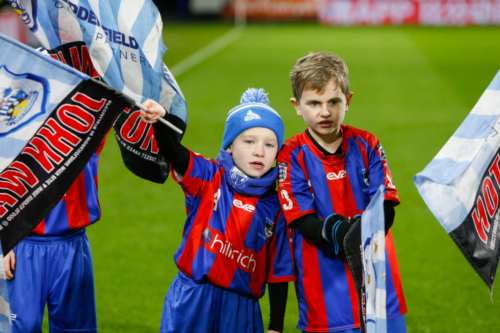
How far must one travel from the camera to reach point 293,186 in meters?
2.29

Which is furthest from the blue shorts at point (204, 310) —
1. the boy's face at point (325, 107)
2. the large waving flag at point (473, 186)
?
the large waving flag at point (473, 186)

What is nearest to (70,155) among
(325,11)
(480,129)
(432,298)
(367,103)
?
(480,129)

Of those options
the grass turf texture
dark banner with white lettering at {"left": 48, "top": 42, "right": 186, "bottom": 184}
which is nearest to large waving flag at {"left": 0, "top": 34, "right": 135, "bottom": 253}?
dark banner with white lettering at {"left": 48, "top": 42, "right": 186, "bottom": 184}

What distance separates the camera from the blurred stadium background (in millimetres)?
4309

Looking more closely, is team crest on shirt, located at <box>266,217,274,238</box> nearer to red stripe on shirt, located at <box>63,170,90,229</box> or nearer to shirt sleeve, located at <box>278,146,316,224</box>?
shirt sleeve, located at <box>278,146,316,224</box>

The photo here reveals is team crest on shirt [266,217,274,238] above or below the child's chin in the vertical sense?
below

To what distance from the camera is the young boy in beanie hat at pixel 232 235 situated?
7.77 ft

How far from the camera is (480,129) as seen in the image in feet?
7.36

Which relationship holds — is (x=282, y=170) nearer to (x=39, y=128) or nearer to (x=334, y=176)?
(x=334, y=176)

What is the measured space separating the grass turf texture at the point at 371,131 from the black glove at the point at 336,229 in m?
1.95

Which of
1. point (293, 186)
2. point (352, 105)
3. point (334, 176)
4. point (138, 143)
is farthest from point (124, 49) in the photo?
point (352, 105)

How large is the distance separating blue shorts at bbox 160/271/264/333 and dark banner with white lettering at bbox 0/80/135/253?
2.19 feet

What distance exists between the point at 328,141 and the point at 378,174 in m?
0.24

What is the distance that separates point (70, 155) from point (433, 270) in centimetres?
354
